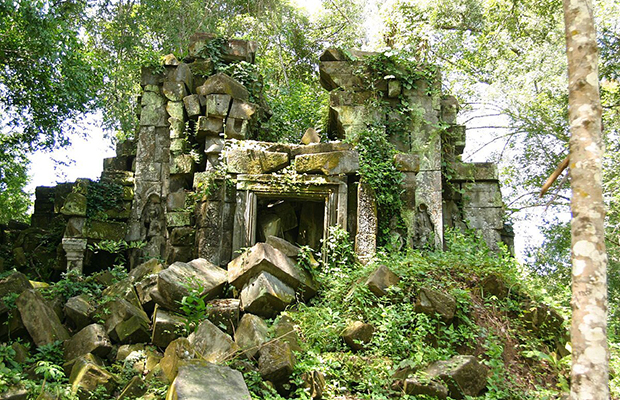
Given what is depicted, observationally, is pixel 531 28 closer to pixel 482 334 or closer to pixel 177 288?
pixel 482 334

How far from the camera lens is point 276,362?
15.2ft

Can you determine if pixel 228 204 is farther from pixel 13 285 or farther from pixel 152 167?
pixel 13 285

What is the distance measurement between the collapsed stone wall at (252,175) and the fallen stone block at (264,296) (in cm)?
161

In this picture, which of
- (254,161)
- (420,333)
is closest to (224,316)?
(420,333)

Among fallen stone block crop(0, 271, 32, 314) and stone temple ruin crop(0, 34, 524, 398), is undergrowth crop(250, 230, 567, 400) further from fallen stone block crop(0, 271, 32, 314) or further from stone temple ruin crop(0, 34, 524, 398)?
fallen stone block crop(0, 271, 32, 314)

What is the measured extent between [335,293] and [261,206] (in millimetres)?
2481

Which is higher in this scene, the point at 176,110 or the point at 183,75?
the point at 183,75

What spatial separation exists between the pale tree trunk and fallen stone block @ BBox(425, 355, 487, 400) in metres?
1.12

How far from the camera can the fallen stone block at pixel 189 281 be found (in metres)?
5.58

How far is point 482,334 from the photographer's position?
5570mm

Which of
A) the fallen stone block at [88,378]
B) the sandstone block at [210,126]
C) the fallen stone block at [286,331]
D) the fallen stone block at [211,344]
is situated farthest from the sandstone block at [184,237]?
the fallen stone block at [88,378]

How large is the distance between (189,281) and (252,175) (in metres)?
2.42

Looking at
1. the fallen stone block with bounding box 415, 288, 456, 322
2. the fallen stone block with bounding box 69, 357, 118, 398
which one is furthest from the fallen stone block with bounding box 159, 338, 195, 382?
the fallen stone block with bounding box 415, 288, 456, 322

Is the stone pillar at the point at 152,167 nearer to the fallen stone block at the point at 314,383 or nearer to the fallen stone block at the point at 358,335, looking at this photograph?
the fallen stone block at the point at 358,335
